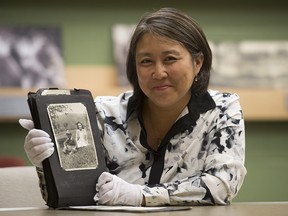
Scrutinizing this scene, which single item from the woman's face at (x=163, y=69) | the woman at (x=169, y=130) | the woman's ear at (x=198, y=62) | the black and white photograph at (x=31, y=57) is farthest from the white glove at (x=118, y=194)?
the black and white photograph at (x=31, y=57)

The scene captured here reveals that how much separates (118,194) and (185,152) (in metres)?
0.32

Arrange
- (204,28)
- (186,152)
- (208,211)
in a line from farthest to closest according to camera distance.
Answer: (204,28), (186,152), (208,211)

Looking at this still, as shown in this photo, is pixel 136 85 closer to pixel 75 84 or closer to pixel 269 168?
pixel 75 84

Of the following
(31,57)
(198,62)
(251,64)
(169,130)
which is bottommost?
(251,64)

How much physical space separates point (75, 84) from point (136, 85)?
2.31 m

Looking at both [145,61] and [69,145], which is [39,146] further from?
[145,61]

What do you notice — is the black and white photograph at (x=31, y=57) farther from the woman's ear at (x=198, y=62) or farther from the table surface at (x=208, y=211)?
the table surface at (x=208, y=211)

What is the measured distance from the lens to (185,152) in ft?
7.15

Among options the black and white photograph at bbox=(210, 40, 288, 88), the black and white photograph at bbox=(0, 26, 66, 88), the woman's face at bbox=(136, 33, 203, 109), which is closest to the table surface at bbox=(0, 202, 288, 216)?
the woman's face at bbox=(136, 33, 203, 109)

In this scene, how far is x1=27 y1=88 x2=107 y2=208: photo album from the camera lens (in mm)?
1940

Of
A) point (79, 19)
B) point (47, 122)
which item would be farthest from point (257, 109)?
point (47, 122)

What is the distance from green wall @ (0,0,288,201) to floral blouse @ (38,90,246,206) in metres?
2.30

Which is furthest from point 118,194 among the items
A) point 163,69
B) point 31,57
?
point 31,57

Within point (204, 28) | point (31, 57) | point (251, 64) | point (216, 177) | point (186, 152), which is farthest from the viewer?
point (251, 64)
